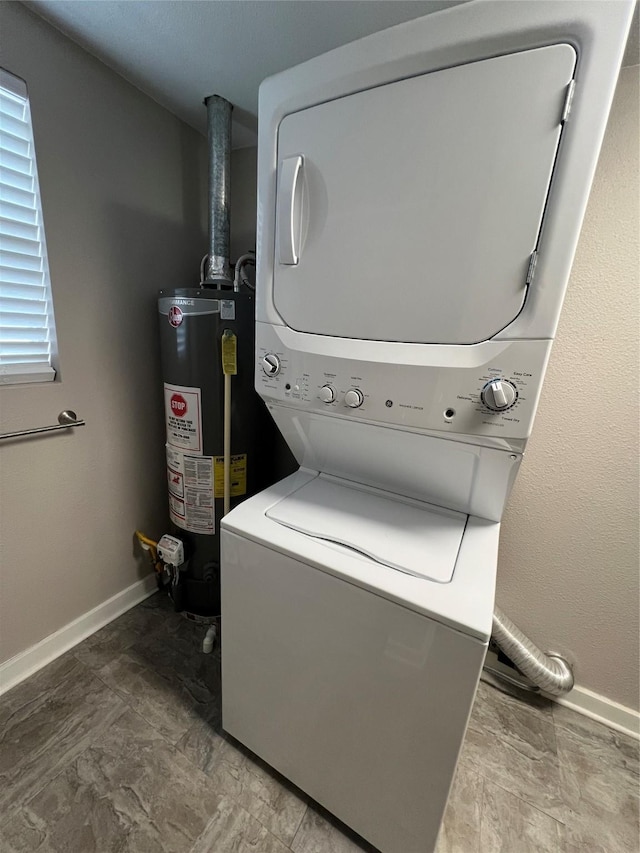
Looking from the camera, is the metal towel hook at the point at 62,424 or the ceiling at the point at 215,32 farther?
the metal towel hook at the point at 62,424

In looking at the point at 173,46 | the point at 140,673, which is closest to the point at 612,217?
the point at 173,46

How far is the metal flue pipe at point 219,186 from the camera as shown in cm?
137

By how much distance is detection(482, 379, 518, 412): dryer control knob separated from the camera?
2.52 ft

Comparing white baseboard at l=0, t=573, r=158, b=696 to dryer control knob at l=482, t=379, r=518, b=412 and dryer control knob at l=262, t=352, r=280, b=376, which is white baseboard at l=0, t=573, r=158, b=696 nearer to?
dryer control knob at l=262, t=352, r=280, b=376

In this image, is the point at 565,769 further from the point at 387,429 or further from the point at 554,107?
the point at 554,107

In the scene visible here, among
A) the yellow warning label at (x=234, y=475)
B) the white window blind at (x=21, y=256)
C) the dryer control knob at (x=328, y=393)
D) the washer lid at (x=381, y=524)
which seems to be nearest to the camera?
the washer lid at (x=381, y=524)

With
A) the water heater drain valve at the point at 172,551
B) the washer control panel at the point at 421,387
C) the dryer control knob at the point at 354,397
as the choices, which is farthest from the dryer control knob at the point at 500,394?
the water heater drain valve at the point at 172,551

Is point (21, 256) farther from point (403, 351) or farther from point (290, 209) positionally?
point (403, 351)

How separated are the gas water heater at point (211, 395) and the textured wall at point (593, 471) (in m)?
1.11

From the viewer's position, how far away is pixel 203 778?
1100mm

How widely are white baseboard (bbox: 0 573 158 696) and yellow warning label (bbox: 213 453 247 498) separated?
29.6 inches

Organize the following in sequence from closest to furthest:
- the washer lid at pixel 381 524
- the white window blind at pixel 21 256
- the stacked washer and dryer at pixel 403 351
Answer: the stacked washer and dryer at pixel 403 351 < the washer lid at pixel 381 524 < the white window blind at pixel 21 256

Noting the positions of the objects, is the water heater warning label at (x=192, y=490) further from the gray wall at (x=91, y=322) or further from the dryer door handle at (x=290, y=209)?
the dryer door handle at (x=290, y=209)

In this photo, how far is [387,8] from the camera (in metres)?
0.97
